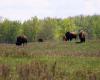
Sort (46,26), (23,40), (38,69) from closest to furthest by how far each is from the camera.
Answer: (38,69) → (23,40) → (46,26)

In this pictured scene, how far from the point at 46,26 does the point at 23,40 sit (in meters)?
103

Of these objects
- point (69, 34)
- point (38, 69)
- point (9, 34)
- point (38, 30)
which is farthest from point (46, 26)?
point (38, 69)

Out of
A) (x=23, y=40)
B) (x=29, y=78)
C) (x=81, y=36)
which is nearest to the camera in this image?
(x=29, y=78)

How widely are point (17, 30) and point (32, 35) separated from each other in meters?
7.30

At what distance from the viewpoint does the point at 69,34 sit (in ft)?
192

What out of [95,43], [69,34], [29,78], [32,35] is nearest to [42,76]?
[29,78]

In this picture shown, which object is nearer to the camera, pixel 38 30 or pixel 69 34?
pixel 69 34

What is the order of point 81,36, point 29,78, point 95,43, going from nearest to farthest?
point 29,78 < point 95,43 < point 81,36

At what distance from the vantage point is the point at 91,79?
1074 cm

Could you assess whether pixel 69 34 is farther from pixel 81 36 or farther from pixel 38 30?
pixel 38 30

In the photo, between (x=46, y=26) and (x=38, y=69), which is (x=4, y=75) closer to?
(x=38, y=69)

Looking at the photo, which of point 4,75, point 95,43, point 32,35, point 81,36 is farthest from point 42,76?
point 32,35

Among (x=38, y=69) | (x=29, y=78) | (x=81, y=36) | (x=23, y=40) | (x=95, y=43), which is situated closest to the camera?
(x=29, y=78)

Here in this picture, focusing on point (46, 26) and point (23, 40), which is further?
point (46, 26)
